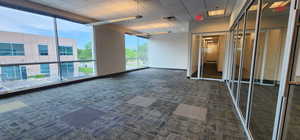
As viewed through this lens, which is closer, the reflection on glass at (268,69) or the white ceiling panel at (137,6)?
the reflection on glass at (268,69)

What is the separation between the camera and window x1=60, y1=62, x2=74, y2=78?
200 inches

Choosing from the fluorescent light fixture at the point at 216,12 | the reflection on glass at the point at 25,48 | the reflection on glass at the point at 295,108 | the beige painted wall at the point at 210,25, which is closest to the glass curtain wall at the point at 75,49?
the reflection on glass at the point at 25,48

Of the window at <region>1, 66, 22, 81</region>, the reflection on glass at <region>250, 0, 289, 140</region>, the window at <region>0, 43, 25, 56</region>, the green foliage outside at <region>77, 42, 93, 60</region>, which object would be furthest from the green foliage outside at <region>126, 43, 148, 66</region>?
the reflection on glass at <region>250, 0, 289, 140</region>

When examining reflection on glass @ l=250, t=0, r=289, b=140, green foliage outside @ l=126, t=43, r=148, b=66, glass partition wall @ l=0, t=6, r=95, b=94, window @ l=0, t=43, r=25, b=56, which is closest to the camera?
reflection on glass @ l=250, t=0, r=289, b=140

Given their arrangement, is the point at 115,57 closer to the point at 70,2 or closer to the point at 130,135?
the point at 70,2

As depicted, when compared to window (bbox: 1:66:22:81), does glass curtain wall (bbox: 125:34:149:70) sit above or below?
above

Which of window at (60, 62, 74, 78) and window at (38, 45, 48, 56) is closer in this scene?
window at (38, 45, 48, 56)

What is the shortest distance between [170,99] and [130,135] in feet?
5.75

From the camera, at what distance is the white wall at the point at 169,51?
918cm

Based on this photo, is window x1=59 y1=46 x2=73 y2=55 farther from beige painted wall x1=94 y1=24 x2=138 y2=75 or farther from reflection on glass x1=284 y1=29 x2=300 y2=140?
reflection on glass x1=284 y1=29 x2=300 y2=140

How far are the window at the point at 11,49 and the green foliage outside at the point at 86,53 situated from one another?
1864 millimetres

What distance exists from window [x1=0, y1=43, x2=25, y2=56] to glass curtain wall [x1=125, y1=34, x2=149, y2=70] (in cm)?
509

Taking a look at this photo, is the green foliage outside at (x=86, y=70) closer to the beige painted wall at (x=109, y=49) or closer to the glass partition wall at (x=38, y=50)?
the glass partition wall at (x=38, y=50)

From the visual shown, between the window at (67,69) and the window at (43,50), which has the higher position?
the window at (43,50)
